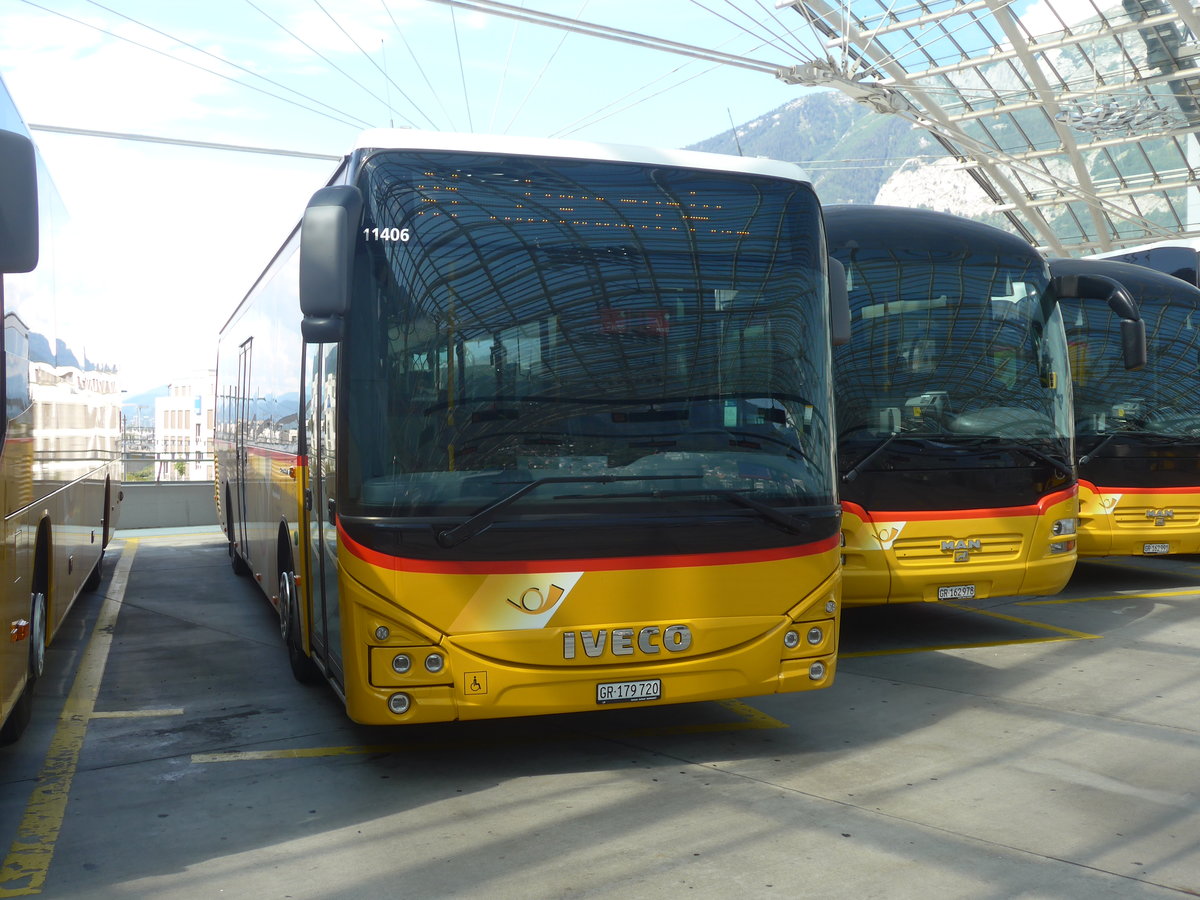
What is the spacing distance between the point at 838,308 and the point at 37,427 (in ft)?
14.4

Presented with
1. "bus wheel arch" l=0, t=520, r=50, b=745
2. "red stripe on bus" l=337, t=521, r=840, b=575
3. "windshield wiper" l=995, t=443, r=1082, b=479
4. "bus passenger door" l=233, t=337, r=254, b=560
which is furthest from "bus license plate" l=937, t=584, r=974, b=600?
"bus passenger door" l=233, t=337, r=254, b=560

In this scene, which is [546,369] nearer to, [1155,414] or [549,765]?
[549,765]

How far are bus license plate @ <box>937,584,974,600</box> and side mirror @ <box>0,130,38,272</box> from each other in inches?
251

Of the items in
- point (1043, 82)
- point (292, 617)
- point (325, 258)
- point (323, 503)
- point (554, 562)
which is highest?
point (1043, 82)

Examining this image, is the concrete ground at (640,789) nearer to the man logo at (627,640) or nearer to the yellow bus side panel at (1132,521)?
the man logo at (627,640)

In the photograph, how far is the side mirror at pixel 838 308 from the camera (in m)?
6.73

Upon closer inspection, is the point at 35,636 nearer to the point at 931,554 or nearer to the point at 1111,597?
the point at 931,554

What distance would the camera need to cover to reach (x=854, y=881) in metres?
4.65

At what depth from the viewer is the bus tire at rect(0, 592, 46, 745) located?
666 centimetres

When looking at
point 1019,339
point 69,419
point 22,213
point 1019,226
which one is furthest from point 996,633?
point 1019,226

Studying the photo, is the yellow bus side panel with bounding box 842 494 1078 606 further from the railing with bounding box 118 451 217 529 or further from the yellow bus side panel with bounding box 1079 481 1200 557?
the railing with bounding box 118 451 217 529

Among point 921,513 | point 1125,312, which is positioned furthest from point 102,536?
point 1125,312

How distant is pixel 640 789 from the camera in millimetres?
5879

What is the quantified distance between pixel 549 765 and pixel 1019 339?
5.12 m
